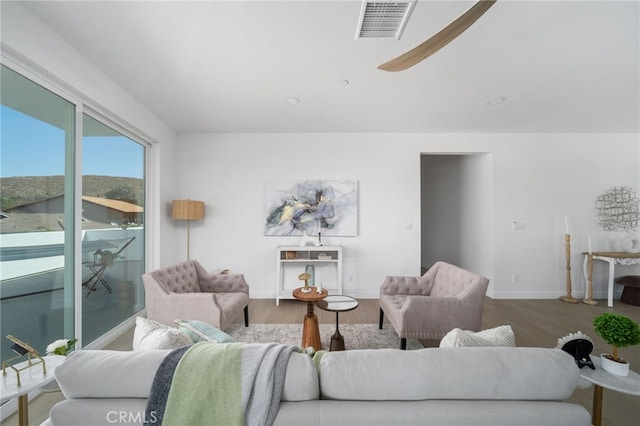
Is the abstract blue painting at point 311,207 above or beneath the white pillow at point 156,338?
above

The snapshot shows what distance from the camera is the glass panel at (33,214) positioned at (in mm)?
1656

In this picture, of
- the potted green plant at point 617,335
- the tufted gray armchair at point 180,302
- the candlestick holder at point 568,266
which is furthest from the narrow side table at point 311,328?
the candlestick holder at point 568,266

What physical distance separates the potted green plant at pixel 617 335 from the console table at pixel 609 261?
11.4 ft

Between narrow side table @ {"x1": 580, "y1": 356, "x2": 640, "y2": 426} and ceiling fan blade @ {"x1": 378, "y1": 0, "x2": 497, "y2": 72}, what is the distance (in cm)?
171

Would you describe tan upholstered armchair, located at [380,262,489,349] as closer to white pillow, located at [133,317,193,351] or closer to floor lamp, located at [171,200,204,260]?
white pillow, located at [133,317,193,351]

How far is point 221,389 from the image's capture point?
79 cm

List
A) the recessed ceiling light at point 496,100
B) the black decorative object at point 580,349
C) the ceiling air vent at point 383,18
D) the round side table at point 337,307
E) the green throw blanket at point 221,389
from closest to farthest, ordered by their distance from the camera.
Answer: the green throw blanket at point 221,389, the black decorative object at point 580,349, the ceiling air vent at point 383,18, the round side table at point 337,307, the recessed ceiling light at point 496,100

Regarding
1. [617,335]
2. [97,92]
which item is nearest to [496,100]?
[617,335]

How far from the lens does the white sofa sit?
0.78m

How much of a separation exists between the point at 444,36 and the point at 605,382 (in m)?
1.77

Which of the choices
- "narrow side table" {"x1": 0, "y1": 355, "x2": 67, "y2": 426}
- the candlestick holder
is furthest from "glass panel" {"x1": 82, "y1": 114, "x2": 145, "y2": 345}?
the candlestick holder

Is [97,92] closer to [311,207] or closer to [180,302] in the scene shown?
[180,302]

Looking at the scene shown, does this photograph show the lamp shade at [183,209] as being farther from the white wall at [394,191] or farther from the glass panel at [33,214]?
the glass panel at [33,214]
